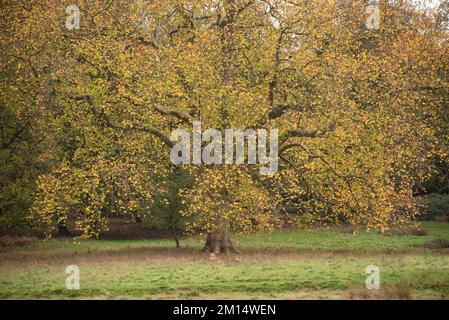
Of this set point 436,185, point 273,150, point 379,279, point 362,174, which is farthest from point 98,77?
point 436,185

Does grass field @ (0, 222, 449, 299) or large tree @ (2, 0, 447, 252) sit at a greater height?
large tree @ (2, 0, 447, 252)


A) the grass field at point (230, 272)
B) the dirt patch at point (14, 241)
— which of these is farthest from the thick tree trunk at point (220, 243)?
the dirt patch at point (14, 241)

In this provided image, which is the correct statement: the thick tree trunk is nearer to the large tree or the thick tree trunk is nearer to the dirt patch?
the large tree

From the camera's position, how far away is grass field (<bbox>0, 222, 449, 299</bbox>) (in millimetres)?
20000

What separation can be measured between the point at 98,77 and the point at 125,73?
257 centimetres

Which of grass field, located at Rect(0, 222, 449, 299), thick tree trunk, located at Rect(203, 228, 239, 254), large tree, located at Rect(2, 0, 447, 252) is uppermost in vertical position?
large tree, located at Rect(2, 0, 447, 252)

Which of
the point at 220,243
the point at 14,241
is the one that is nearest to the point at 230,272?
the point at 220,243

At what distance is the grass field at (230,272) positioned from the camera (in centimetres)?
2000

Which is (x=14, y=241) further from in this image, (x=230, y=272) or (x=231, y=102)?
(x=230, y=272)

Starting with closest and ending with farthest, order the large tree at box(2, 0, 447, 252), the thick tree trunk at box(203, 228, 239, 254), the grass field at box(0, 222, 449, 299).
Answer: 1. the grass field at box(0, 222, 449, 299)
2. the large tree at box(2, 0, 447, 252)
3. the thick tree trunk at box(203, 228, 239, 254)

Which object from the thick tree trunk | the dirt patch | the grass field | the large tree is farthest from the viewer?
the dirt patch

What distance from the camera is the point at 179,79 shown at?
30.3 metres

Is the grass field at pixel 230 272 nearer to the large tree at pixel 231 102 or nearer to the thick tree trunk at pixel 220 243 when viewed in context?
the thick tree trunk at pixel 220 243

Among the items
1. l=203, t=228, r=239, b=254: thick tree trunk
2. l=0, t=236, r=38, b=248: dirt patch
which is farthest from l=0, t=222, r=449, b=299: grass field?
l=0, t=236, r=38, b=248: dirt patch
